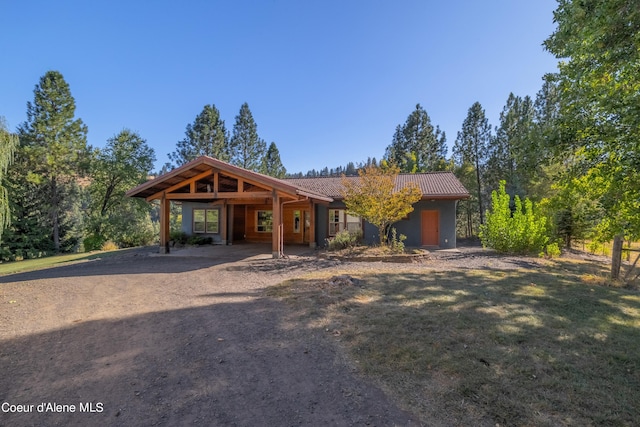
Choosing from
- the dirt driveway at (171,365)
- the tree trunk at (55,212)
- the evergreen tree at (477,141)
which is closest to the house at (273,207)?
the dirt driveway at (171,365)

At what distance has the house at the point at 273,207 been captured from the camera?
36.4 feet

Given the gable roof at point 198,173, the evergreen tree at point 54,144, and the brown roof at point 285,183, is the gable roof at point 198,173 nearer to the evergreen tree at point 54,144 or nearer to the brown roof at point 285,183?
the brown roof at point 285,183

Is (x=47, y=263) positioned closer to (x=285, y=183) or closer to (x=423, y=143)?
(x=285, y=183)

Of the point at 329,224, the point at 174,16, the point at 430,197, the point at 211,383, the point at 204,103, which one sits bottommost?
the point at 211,383

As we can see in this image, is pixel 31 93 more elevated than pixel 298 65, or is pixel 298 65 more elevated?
pixel 31 93

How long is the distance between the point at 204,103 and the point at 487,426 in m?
33.7

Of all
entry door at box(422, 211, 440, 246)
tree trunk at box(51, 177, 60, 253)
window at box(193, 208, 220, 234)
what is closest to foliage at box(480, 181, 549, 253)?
entry door at box(422, 211, 440, 246)

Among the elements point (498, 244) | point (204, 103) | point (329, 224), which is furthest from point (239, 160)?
point (498, 244)

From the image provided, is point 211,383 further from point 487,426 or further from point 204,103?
point 204,103

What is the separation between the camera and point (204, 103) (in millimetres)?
30406

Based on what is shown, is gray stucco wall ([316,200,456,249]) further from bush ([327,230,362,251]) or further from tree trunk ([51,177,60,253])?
tree trunk ([51,177,60,253])

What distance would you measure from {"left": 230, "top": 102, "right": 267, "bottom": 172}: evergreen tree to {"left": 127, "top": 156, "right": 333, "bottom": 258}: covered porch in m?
16.8

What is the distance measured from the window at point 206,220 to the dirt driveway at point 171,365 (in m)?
10.6

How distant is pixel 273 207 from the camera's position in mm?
10961
